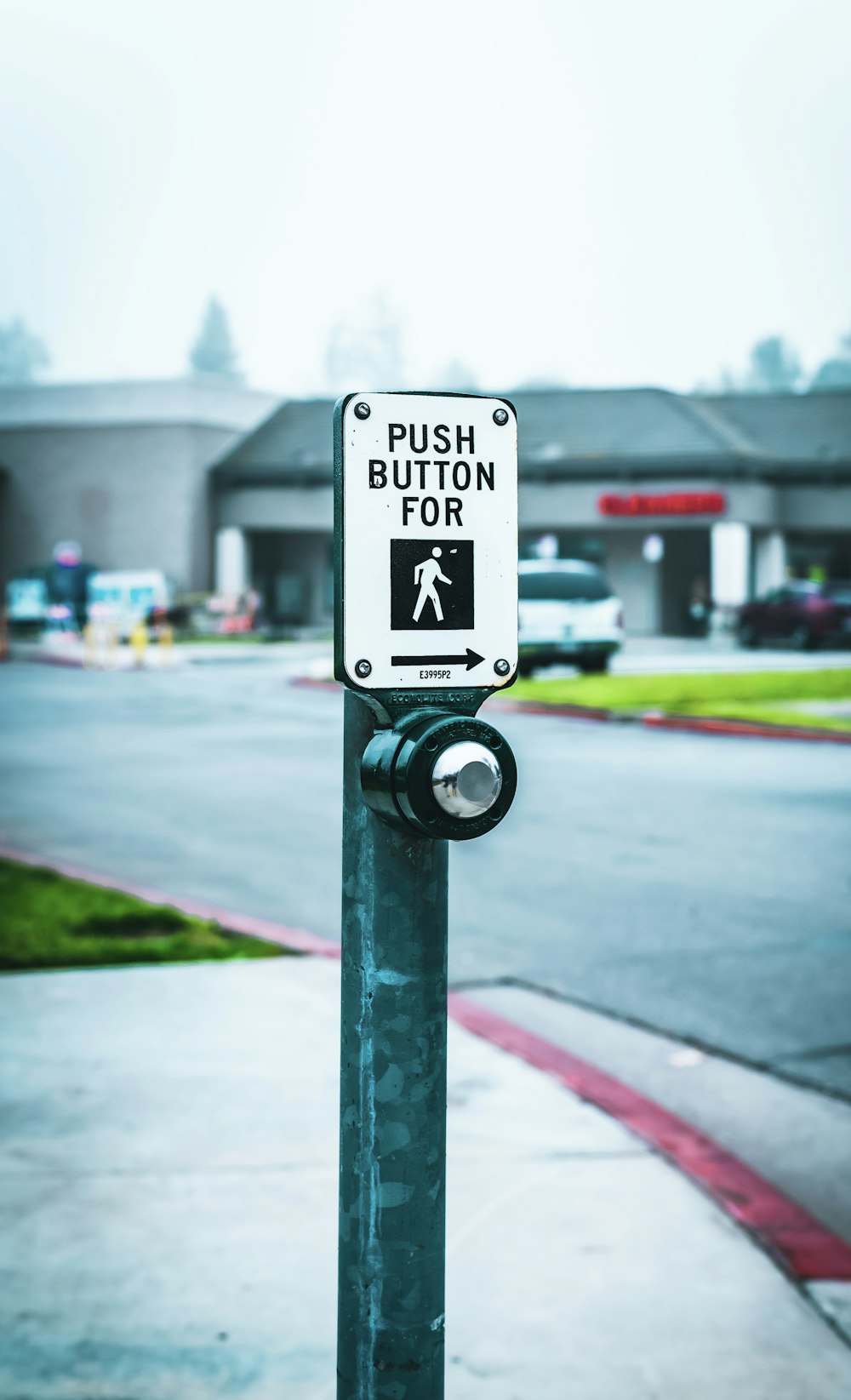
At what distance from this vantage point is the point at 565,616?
27.5 meters

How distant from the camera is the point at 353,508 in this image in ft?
7.54

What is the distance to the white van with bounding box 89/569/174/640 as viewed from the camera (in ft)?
143

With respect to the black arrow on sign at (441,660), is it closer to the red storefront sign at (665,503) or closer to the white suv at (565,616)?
the white suv at (565,616)

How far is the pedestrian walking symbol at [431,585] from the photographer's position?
2.33m

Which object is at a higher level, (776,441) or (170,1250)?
(776,441)

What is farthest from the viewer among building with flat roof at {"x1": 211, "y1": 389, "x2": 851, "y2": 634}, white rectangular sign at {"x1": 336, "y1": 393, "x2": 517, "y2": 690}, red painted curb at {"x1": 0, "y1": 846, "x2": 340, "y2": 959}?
building with flat roof at {"x1": 211, "y1": 389, "x2": 851, "y2": 634}

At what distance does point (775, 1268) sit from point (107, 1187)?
1880 mm

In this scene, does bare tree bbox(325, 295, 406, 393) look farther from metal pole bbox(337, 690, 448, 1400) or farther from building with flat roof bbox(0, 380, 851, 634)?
metal pole bbox(337, 690, 448, 1400)

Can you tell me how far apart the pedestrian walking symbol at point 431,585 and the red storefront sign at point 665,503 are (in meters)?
44.6

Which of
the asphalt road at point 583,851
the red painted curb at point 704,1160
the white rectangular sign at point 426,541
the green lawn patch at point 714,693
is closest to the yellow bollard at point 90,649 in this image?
the green lawn patch at point 714,693

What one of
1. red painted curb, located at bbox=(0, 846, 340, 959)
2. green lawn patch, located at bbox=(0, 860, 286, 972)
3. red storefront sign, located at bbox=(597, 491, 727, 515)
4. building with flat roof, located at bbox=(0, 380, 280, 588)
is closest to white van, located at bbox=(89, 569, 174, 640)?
building with flat roof, located at bbox=(0, 380, 280, 588)

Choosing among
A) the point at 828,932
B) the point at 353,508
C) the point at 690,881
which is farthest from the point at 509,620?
the point at 690,881

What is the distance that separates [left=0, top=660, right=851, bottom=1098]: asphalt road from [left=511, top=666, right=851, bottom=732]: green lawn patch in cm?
181

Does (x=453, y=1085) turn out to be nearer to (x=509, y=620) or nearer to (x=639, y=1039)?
(x=639, y=1039)
